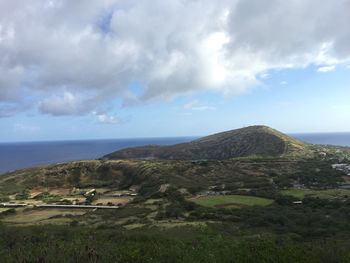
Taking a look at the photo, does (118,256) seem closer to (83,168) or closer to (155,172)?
(155,172)

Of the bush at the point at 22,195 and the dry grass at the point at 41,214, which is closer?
the dry grass at the point at 41,214

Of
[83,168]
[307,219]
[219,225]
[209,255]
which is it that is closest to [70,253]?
[209,255]

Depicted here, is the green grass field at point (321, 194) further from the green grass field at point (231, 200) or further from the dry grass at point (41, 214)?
the dry grass at point (41, 214)

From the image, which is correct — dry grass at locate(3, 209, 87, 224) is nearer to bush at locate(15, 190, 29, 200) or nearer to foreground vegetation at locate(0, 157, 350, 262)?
foreground vegetation at locate(0, 157, 350, 262)

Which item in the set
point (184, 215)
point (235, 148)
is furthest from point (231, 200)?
point (235, 148)

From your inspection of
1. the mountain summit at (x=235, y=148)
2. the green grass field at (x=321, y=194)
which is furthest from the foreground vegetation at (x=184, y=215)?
→ the mountain summit at (x=235, y=148)

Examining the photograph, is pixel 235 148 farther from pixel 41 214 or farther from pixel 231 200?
pixel 41 214
